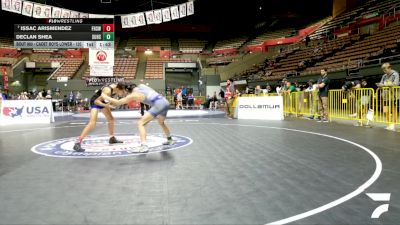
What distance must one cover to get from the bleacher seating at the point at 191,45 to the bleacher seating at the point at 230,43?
2050 mm

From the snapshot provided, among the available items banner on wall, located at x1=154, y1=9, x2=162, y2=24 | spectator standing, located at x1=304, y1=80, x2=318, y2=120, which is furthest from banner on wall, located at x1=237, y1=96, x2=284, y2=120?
banner on wall, located at x1=154, y1=9, x2=162, y2=24

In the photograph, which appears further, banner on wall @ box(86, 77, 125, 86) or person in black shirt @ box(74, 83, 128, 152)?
banner on wall @ box(86, 77, 125, 86)

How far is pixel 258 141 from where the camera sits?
6.80m

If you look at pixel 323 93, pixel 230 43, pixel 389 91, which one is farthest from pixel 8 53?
pixel 389 91

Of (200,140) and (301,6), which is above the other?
(301,6)

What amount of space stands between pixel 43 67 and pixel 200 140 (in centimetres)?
3782

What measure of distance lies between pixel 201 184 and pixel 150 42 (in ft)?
136

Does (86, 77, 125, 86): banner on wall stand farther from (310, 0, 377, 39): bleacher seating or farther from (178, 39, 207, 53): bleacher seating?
(178, 39, 207, 53): bleacher seating

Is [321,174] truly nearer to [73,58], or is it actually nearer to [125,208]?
[125,208]

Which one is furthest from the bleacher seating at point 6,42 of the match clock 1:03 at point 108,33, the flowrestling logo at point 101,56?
the flowrestling logo at point 101,56

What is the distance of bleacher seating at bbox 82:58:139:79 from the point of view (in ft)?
121

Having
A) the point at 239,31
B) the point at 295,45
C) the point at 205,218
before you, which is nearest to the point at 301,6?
the point at 295,45
